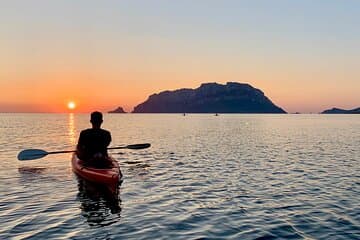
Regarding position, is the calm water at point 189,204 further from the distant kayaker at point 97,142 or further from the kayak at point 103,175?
the distant kayaker at point 97,142

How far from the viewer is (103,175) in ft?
61.4

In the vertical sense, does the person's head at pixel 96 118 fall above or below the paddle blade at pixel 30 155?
above

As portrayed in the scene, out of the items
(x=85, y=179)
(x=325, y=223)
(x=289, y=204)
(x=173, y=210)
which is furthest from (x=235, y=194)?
(x=85, y=179)

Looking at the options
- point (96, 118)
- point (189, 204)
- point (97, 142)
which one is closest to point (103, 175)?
point (97, 142)

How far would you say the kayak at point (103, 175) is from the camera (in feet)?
59.5

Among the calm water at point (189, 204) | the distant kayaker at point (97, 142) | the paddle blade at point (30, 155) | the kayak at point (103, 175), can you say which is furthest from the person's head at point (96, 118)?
the paddle blade at point (30, 155)

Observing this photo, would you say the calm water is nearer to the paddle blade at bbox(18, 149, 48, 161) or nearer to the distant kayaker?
the paddle blade at bbox(18, 149, 48, 161)

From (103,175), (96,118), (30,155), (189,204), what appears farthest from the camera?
(30,155)

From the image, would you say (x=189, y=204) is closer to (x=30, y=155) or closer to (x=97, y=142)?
(x=97, y=142)

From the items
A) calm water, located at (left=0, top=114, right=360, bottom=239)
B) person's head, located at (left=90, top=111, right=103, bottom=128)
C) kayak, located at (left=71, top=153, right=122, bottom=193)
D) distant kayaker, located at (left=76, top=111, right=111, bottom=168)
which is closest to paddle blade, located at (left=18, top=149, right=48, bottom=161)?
calm water, located at (left=0, top=114, right=360, bottom=239)

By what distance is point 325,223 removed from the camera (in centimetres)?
1293

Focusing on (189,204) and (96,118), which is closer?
(189,204)

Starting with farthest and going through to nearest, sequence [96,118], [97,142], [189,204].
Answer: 1. [97,142]
2. [96,118]
3. [189,204]

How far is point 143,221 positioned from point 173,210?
1.77 metres
